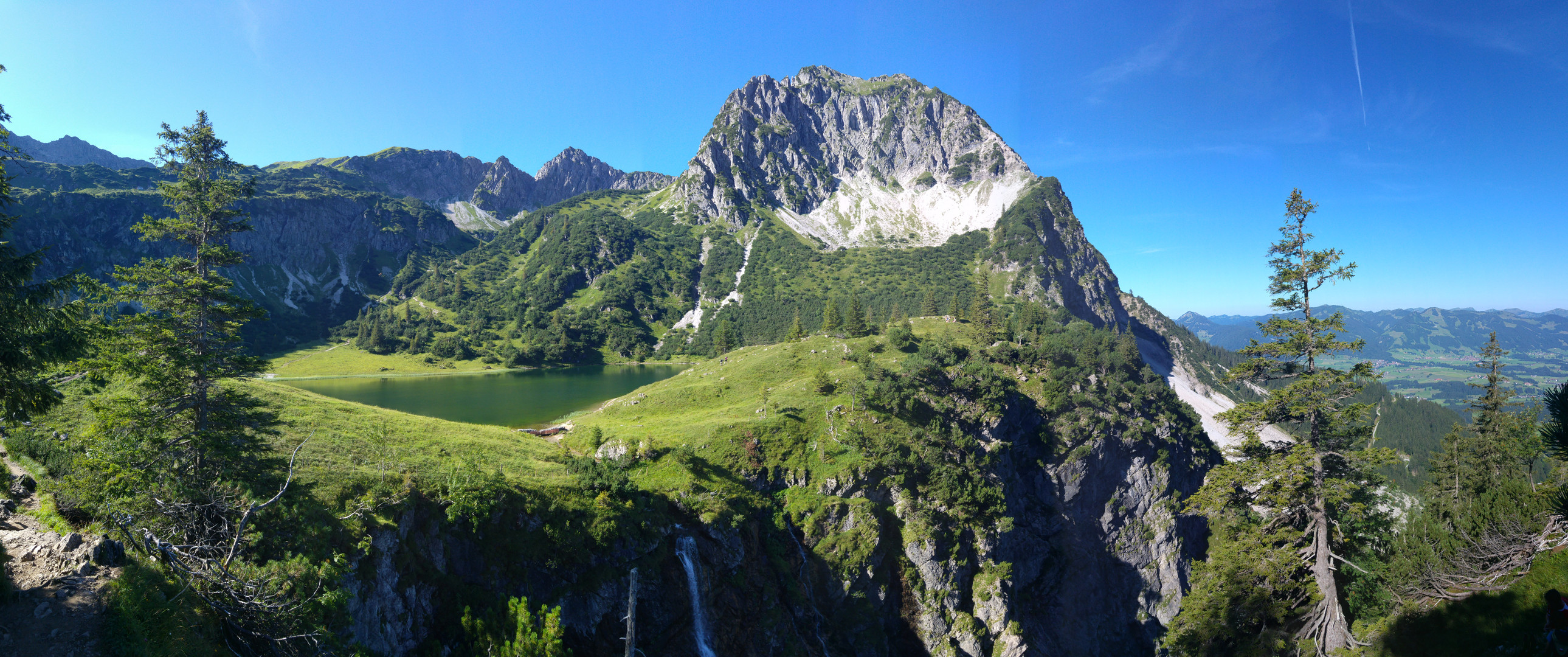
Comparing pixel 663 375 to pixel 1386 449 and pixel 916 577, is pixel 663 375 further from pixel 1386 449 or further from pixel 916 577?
pixel 1386 449

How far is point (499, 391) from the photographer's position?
12362 cm

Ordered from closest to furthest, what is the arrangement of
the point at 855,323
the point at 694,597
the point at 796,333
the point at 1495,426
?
the point at 694,597 < the point at 1495,426 < the point at 855,323 < the point at 796,333

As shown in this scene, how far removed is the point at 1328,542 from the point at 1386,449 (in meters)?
4.67

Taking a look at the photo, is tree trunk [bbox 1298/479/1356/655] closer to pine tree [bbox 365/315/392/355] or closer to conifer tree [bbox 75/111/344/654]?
conifer tree [bbox 75/111/344/654]

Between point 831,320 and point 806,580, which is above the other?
point 831,320

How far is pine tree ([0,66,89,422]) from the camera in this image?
15195 mm

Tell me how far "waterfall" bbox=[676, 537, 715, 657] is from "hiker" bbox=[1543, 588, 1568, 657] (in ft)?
110

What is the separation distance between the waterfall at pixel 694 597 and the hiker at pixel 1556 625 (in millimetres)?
33621

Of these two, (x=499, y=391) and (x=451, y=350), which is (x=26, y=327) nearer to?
(x=499, y=391)

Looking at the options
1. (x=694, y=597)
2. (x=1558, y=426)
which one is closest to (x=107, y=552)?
(x=694, y=597)

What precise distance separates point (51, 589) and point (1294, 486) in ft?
135

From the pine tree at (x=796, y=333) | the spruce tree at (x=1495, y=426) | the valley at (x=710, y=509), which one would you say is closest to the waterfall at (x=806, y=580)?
the valley at (x=710, y=509)

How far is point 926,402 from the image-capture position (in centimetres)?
6238

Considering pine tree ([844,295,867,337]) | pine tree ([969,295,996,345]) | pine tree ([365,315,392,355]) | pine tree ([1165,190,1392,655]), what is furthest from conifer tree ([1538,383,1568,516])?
pine tree ([365,315,392,355])
